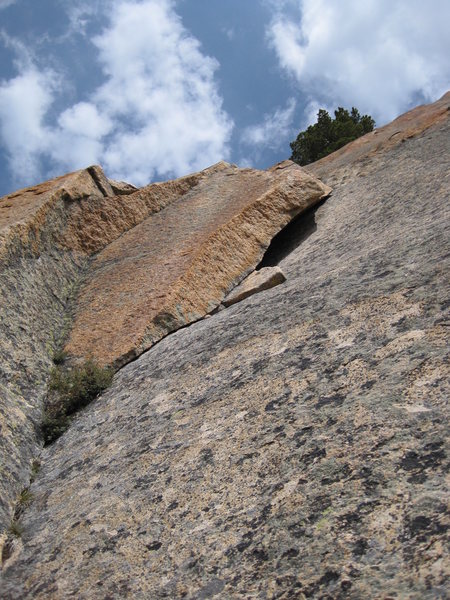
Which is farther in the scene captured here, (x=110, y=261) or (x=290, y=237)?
(x=290, y=237)

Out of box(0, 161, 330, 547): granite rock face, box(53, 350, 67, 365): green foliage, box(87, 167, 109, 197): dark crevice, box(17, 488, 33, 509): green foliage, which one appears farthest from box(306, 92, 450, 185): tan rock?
box(17, 488, 33, 509): green foliage

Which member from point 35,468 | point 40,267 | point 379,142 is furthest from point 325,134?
point 35,468

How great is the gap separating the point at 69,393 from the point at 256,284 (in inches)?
131

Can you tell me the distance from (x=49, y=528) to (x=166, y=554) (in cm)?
169

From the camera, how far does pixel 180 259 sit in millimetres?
10258

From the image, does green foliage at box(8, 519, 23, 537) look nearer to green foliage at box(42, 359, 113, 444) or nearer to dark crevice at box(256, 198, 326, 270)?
green foliage at box(42, 359, 113, 444)

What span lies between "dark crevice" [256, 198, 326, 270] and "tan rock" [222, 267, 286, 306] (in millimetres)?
1247

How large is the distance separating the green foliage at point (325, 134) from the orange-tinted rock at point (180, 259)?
746 inches

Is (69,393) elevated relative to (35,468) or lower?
elevated

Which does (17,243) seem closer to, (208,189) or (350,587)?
(208,189)

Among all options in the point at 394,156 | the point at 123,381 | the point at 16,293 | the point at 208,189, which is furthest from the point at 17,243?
the point at 394,156

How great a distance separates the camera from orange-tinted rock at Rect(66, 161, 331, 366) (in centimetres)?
901

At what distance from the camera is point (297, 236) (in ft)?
37.6

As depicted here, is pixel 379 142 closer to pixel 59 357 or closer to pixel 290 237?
pixel 290 237
